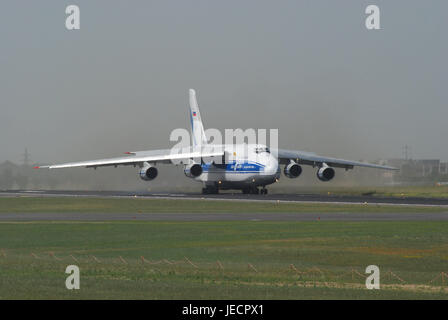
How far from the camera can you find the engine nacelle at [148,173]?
80875mm

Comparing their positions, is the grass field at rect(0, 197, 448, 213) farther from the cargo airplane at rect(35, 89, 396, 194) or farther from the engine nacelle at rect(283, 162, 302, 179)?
the engine nacelle at rect(283, 162, 302, 179)

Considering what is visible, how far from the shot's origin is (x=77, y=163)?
3201 inches

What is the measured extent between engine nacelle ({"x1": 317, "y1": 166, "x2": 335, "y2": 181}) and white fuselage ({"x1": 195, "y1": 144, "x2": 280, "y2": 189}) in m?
5.41

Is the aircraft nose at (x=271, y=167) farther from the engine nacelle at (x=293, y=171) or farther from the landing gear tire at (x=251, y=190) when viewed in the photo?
the landing gear tire at (x=251, y=190)

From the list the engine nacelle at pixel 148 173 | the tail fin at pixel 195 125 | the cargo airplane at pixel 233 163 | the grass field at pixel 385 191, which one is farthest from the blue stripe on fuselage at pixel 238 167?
the grass field at pixel 385 191

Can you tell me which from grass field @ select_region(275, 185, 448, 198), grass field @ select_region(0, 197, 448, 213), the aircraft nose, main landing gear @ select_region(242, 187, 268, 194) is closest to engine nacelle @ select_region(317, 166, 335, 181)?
grass field @ select_region(275, 185, 448, 198)

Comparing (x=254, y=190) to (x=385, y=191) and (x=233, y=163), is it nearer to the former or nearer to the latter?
(x=233, y=163)

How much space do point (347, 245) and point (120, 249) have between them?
9.14 metres

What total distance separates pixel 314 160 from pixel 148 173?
16.6 metres

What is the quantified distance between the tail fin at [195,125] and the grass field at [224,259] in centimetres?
4414

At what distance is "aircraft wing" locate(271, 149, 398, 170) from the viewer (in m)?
82.1

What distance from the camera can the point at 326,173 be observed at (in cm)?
8169

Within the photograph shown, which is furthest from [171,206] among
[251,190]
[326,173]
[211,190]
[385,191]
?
[385,191]
